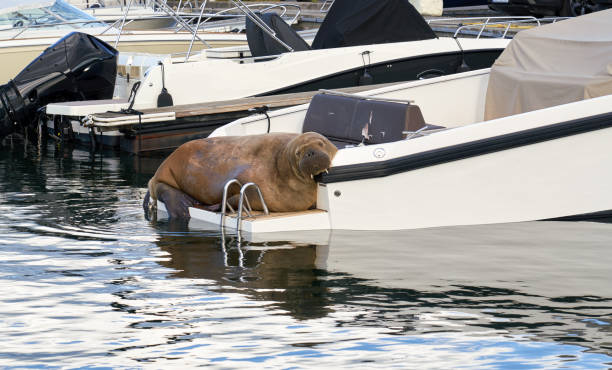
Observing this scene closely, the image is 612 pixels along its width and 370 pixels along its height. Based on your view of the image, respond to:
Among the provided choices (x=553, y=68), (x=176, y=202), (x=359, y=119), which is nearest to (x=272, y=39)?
(x=359, y=119)

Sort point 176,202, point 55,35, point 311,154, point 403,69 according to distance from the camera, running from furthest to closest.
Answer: point 55,35 → point 403,69 → point 176,202 → point 311,154

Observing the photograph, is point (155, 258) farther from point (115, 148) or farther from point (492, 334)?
point (115, 148)

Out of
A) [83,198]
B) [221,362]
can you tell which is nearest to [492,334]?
[221,362]

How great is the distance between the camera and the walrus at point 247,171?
8.26 meters

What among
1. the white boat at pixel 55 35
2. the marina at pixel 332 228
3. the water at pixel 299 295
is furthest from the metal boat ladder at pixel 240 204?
the white boat at pixel 55 35

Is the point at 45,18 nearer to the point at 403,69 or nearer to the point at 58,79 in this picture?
the point at 58,79

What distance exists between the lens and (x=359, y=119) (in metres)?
9.69

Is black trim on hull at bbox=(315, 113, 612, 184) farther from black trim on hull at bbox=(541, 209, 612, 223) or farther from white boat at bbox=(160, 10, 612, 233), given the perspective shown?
black trim on hull at bbox=(541, 209, 612, 223)

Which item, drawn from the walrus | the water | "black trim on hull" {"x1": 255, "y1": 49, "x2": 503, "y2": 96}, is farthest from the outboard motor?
the walrus

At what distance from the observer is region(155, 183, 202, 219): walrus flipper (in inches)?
358

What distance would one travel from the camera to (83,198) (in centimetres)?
1034

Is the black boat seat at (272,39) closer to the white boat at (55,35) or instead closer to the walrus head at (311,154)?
the white boat at (55,35)

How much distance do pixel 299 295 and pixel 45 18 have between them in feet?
51.3

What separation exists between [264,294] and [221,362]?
1340mm
